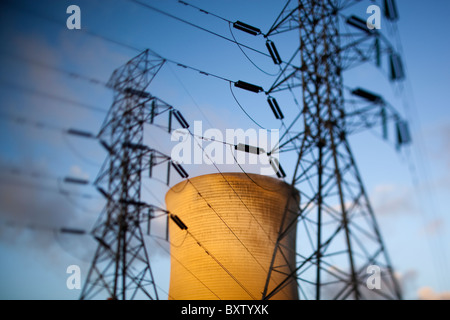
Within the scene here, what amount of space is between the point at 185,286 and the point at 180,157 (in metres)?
8.54

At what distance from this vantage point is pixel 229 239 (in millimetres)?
21453

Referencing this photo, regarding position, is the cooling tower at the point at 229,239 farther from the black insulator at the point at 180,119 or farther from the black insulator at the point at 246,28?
the black insulator at the point at 246,28

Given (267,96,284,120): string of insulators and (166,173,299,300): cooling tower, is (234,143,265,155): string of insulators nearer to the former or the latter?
(267,96,284,120): string of insulators

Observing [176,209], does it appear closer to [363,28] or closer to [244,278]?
[244,278]

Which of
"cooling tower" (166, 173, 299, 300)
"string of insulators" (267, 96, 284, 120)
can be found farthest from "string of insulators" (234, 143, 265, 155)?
"cooling tower" (166, 173, 299, 300)

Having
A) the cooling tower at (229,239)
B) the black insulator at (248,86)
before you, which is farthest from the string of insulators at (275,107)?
the cooling tower at (229,239)

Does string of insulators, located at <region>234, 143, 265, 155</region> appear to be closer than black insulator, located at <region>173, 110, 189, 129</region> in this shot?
Yes

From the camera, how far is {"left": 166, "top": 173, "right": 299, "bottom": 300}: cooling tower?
2103 cm

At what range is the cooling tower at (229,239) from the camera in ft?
69.0

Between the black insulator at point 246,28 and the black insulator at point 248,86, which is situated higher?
the black insulator at point 246,28

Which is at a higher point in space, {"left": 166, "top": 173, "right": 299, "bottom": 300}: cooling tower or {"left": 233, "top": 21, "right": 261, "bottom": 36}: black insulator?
{"left": 233, "top": 21, "right": 261, "bottom": 36}: black insulator

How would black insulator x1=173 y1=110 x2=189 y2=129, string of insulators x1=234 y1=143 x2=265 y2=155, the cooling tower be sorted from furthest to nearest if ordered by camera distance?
the cooling tower < black insulator x1=173 y1=110 x2=189 y2=129 < string of insulators x1=234 y1=143 x2=265 y2=155

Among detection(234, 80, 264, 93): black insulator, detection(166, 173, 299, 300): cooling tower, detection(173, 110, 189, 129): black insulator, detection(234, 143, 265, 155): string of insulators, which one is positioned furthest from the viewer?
detection(166, 173, 299, 300): cooling tower

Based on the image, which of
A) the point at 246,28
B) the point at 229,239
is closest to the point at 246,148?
the point at 246,28
